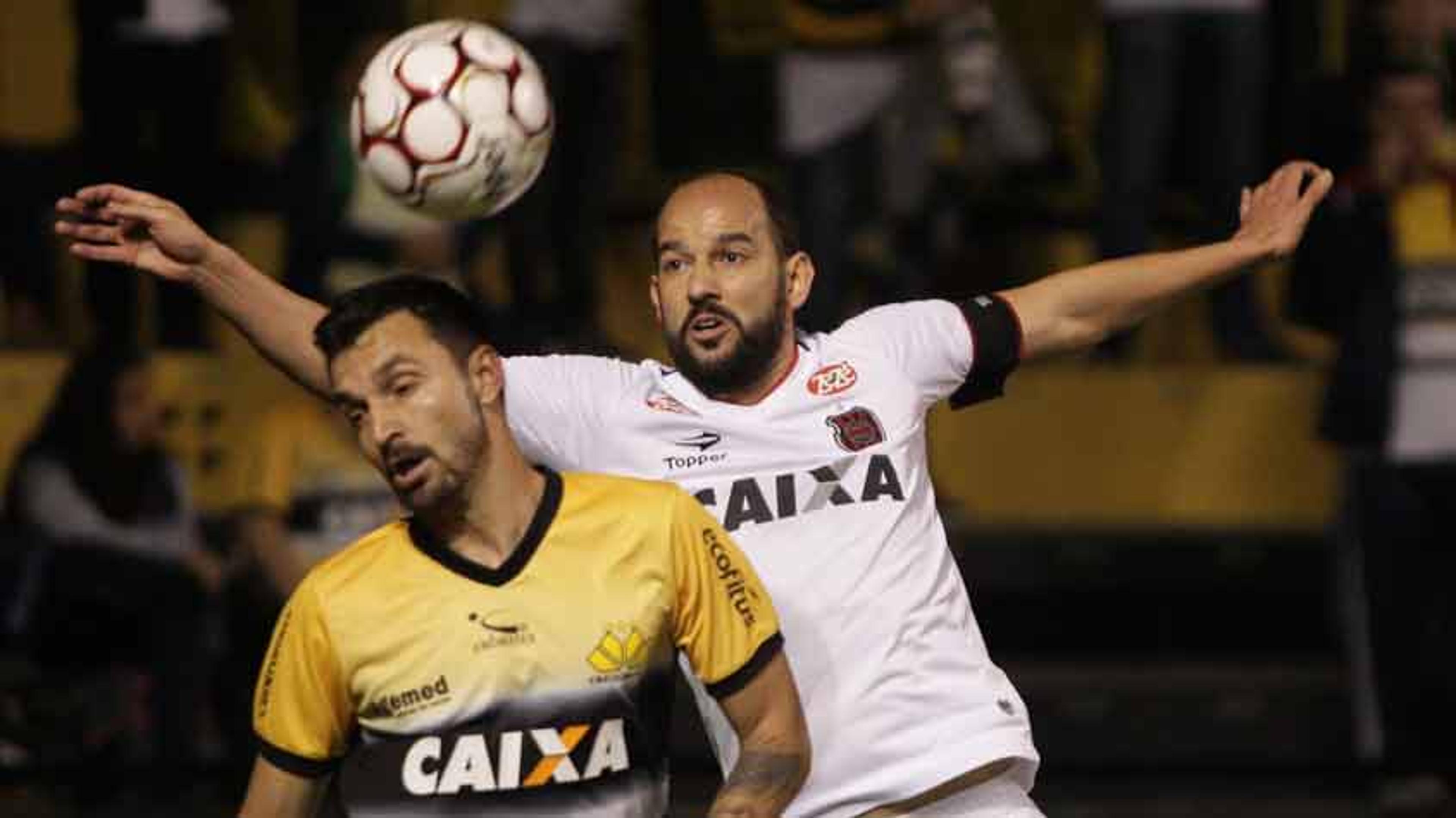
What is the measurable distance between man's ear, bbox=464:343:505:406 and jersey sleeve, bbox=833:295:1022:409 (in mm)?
1039

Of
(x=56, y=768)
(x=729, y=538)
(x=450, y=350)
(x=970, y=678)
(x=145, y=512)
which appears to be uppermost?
(x=450, y=350)

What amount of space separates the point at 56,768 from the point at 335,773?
437 centimetres

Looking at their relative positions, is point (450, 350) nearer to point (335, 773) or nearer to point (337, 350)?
point (337, 350)

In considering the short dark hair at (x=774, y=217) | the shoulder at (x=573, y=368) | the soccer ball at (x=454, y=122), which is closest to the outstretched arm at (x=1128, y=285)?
the short dark hair at (x=774, y=217)

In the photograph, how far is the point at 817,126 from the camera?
378 inches

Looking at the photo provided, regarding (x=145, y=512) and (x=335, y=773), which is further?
(x=145, y=512)

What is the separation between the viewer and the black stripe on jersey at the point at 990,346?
5.86 metres

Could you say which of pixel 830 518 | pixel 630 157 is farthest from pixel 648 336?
pixel 830 518

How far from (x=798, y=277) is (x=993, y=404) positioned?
435 centimetres

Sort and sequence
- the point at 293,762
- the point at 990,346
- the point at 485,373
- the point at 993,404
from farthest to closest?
1. the point at 993,404
2. the point at 990,346
3. the point at 485,373
4. the point at 293,762

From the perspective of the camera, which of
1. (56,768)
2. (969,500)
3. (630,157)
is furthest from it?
(630,157)

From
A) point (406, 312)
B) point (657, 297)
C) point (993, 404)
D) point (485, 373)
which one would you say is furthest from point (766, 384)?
point (993, 404)

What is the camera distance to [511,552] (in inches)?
197

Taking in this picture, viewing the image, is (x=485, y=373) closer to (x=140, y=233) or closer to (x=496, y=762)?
(x=496, y=762)
